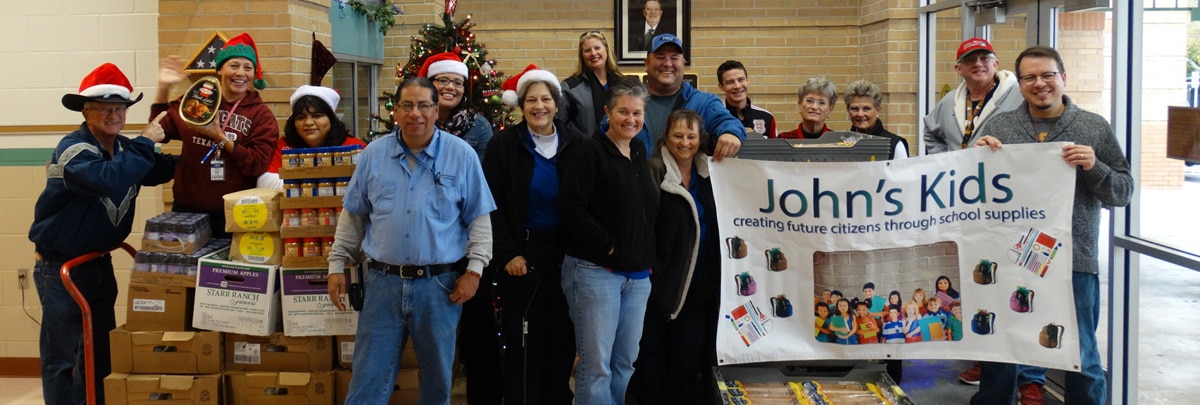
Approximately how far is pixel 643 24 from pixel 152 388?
4862 mm

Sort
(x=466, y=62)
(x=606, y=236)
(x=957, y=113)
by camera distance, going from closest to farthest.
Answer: (x=606, y=236)
(x=957, y=113)
(x=466, y=62)

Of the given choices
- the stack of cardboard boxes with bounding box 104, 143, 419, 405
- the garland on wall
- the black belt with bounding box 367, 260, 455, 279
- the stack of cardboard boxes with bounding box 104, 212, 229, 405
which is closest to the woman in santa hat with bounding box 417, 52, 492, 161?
the stack of cardboard boxes with bounding box 104, 143, 419, 405

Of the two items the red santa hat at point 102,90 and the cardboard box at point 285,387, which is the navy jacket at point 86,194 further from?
the cardboard box at point 285,387

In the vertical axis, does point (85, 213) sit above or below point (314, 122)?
below

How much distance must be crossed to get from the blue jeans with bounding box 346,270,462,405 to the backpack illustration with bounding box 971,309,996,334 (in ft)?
6.84

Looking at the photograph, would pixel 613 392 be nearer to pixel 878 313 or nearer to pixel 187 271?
pixel 878 313

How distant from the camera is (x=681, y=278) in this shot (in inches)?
155

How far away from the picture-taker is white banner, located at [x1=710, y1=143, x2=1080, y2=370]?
3814 millimetres

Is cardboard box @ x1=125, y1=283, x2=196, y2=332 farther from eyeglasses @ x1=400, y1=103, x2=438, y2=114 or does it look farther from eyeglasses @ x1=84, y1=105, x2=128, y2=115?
eyeglasses @ x1=400, y1=103, x2=438, y2=114

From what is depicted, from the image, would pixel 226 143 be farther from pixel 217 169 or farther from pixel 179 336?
pixel 179 336

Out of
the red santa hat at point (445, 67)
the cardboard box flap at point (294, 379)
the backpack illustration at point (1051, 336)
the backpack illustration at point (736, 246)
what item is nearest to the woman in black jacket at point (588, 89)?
the red santa hat at point (445, 67)

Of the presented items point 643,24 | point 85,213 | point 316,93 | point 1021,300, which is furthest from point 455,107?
point 643,24

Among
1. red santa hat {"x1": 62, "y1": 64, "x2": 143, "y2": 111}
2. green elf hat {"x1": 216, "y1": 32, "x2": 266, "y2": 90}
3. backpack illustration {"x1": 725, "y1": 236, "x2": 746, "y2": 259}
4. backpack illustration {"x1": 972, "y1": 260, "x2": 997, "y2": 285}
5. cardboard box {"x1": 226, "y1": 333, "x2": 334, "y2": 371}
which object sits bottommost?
cardboard box {"x1": 226, "y1": 333, "x2": 334, "y2": 371}

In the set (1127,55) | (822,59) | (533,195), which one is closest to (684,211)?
(533,195)
